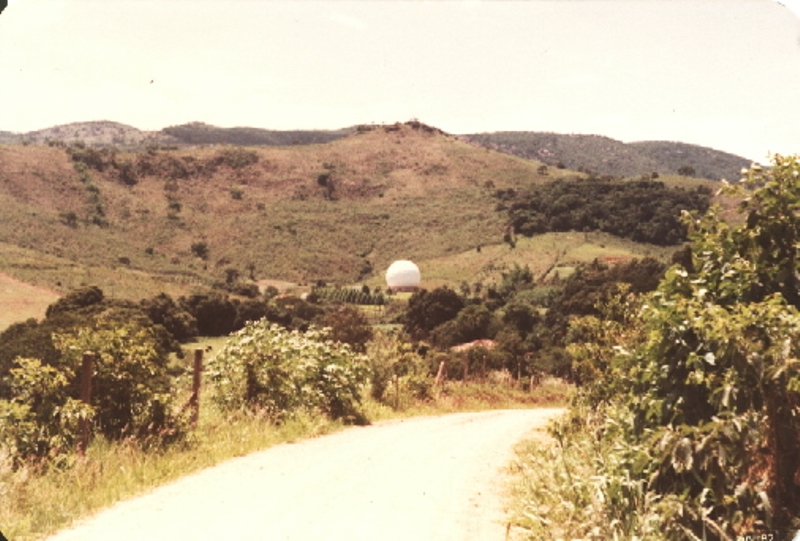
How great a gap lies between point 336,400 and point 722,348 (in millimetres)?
11000

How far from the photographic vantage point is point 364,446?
40.7 feet

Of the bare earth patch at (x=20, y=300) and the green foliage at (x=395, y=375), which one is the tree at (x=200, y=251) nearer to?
the bare earth patch at (x=20, y=300)

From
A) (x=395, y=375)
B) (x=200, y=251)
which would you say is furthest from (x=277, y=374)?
(x=200, y=251)

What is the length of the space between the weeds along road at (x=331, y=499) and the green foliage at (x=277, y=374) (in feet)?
4.96

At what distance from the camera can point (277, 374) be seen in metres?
13.9

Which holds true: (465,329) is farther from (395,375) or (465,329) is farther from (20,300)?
(395,375)

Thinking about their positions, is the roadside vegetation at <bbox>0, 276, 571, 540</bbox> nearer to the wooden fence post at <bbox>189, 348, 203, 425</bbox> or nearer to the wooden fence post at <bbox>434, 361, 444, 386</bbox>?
the wooden fence post at <bbox>434, 361, 444, 386</bbox>

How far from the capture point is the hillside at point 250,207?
349 ft

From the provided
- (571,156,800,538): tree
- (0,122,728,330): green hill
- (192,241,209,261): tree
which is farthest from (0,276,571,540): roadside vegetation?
(192,241,209,261): tree

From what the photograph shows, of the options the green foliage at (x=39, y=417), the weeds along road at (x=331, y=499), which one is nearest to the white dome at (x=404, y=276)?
the weeds along road at (x=331, y=499)

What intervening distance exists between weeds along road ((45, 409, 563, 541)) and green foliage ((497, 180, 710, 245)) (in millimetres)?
109088

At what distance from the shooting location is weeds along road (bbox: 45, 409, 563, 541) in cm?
703

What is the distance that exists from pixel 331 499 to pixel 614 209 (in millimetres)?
120879

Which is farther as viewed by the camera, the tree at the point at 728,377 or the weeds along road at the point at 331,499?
the weeds along road at the point at 331,499
